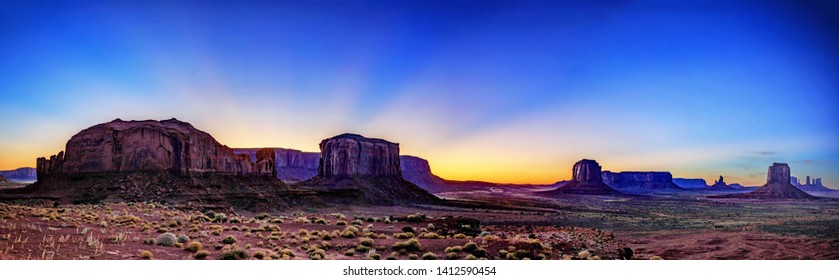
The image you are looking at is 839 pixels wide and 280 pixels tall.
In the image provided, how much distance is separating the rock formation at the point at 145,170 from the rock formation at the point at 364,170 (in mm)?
17369

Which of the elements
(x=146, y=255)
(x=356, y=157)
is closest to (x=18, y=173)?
(x=146, y=255)

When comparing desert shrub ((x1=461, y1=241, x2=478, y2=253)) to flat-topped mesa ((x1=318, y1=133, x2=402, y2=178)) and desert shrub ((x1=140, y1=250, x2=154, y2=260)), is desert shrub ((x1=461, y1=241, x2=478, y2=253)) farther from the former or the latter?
flat-topped mesa ((x1=318, y1=133, x2=402, y2=178))

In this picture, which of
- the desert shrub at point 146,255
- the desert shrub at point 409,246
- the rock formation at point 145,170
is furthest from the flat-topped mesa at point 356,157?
the desert shrub at point 146,255

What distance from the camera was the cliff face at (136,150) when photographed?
95.3 feet

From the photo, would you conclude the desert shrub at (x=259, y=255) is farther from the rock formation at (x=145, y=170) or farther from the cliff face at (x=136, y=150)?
the cliff face at (x=136, y=150)

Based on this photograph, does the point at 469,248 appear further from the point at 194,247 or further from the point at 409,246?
the point at 194,247

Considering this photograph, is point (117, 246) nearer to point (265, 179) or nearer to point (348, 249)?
point (348, 249)

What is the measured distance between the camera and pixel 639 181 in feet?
499

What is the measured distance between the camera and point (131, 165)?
31094 millimetres

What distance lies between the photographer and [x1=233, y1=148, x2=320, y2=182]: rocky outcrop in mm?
94938

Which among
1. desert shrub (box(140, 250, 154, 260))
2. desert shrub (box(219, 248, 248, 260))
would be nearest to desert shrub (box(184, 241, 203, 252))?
desert shrub (box(219, 248, 248, 260))
